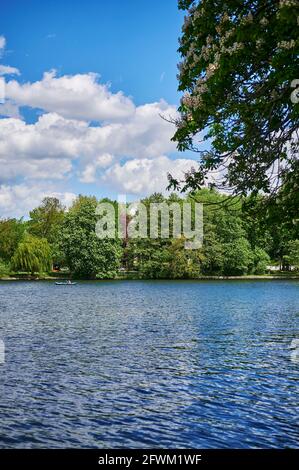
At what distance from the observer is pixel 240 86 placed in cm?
1084

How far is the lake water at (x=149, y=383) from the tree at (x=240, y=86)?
19.7 ft

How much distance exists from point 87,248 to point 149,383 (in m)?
75.5

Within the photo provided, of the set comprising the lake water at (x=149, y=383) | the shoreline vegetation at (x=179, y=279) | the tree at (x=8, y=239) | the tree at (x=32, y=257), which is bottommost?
the lake water at (x=149, y=383)

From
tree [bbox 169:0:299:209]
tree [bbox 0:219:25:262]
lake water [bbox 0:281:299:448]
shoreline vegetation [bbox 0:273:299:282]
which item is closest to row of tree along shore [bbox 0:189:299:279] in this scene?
shoreline vegetation [bbox 0:273:299:282]

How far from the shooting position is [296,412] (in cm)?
1502

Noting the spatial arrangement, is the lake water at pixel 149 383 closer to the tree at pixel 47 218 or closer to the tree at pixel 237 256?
the tree at pixel 237 256

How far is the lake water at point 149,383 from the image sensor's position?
1335 centimetres

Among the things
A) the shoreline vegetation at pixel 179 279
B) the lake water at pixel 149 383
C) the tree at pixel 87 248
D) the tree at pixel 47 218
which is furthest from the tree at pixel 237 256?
the lake water at pixel 149 383

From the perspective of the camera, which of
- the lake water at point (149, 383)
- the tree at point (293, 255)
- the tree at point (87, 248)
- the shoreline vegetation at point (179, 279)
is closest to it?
the lake water at point (149, 383)

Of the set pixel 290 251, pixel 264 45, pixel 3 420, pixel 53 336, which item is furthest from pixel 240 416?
pixel 290 251

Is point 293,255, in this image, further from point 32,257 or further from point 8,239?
point 8,239

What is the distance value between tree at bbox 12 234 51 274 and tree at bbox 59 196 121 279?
10.5 ft

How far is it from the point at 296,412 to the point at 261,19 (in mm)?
10544

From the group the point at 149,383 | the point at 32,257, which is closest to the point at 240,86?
the point at 149,383
